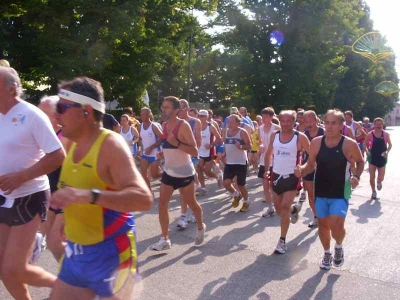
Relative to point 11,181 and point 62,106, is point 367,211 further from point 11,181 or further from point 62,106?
point 62,106

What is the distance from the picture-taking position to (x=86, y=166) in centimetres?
265

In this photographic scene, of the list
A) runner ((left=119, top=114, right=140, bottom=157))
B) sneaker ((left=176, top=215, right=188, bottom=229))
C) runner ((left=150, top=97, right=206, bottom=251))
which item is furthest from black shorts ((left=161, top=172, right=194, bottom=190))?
runner ((left=119, top=114, right=140, bottom=157))

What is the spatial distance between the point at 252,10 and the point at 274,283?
33.5 metres

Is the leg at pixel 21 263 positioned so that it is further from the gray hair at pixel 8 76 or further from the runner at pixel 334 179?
the runner at pixel 334 179

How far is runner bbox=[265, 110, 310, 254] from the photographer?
6395 mm

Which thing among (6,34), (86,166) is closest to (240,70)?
(6,34)

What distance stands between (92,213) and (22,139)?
1.14 meters

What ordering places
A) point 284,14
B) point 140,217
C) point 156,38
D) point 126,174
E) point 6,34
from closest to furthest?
1. point 126,174
2. point 140,217
3. point 6,34
4. point 156,38
5. point 284,14

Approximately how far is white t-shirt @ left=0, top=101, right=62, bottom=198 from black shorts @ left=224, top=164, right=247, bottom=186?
19.0ft

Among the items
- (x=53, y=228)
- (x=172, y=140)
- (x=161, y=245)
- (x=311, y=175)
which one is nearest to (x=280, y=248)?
(x=161, y=245)

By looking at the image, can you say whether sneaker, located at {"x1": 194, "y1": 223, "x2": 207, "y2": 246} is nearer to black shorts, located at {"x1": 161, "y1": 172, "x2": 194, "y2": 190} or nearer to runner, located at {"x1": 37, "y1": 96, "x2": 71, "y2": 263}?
black shorts, located at {"x1": 161, "y1": 172, "x2": 194, "y2": 190}

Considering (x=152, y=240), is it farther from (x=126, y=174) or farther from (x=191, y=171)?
(x=126, y=174)

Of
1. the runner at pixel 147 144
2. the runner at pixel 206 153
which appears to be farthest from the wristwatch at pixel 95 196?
the runner at pixel 206 153

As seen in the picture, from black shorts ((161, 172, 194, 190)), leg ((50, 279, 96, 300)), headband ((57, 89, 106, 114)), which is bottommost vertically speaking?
black shorts ((161, 172, 194, 190))
